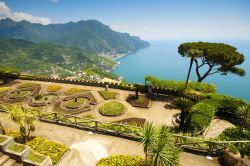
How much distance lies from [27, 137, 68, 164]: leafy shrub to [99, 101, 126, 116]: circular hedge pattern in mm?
13808

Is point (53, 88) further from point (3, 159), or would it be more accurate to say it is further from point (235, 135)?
point (235, 135)

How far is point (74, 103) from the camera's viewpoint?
35344 millimetres

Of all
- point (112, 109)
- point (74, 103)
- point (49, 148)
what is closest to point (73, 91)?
point (74, 103)

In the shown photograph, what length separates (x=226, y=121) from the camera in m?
28.5

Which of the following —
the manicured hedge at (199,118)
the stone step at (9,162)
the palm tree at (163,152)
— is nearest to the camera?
the palm tree at (163,152)

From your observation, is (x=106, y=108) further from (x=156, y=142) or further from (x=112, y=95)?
(x=156, y=142)

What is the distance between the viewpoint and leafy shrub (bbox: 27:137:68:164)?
16828 millimetres

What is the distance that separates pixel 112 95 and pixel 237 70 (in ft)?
107

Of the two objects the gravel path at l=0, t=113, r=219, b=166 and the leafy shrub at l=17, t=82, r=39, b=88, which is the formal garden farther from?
the gravel path at l=0, t=113, r=219, b=166

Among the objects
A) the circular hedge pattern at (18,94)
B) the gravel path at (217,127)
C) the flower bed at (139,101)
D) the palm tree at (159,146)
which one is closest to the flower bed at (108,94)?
the flower bed at (139,101)

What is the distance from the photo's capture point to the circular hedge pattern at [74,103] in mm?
34156

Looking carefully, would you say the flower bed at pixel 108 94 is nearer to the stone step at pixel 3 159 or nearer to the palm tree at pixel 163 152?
the stone step at pixel 3 159

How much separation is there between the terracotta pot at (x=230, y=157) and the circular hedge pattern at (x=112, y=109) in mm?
18615

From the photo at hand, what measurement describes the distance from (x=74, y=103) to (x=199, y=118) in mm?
22024
